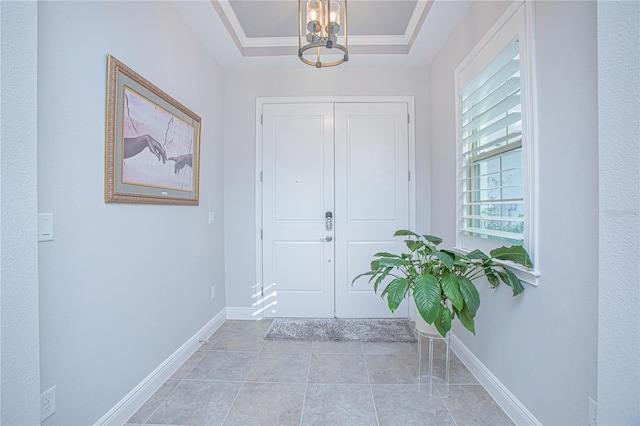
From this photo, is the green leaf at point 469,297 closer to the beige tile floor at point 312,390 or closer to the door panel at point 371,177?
the beige tile floor at point 312,390

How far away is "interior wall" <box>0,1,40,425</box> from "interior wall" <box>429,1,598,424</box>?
78.6 inches

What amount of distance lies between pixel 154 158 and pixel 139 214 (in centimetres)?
38

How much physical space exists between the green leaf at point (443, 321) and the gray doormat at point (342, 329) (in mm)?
1077

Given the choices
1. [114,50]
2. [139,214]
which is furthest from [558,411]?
[114,50]

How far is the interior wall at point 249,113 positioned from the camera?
114 inches

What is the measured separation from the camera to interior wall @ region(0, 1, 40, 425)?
794 millimetres

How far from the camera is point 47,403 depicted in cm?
111

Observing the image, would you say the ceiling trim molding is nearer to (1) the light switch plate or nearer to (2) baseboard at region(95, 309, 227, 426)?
(1) the light switch plate

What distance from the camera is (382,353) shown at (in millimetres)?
2242

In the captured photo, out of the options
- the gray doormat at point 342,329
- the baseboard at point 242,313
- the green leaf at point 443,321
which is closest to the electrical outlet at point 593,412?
the green leaf at point 443,321

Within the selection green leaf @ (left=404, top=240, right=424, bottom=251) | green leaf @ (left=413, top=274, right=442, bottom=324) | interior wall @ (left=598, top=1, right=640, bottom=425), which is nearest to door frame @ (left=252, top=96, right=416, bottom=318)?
green leaf @ (left=404, top=240, right=424, bottom=251)

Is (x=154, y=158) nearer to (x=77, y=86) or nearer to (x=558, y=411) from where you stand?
(x=77, y=86)

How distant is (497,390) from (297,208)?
2.15 meters

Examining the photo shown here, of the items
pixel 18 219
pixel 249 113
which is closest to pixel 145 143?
pixel 18 219
